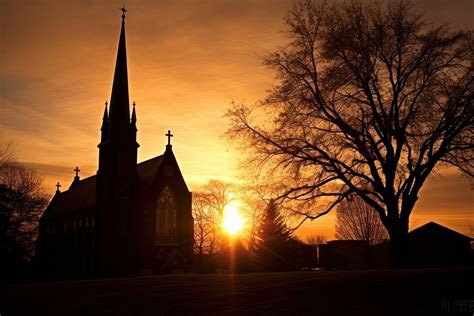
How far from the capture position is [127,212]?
56219 millimetres

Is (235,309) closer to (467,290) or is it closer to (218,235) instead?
(467,290)

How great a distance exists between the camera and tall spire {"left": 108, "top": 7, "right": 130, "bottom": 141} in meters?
58.8

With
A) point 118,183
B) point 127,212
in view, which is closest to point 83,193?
point 118,183

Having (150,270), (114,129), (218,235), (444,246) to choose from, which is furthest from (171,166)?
(444,246)

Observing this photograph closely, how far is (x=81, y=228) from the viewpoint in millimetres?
61781

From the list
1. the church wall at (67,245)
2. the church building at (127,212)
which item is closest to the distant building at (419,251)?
the church building at (127,212)

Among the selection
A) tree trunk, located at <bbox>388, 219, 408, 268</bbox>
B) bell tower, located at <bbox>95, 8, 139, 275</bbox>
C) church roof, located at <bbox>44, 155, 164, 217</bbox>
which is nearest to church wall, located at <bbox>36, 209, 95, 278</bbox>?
church roof, located at <bbox>44, 155, 164, 217</bbox>

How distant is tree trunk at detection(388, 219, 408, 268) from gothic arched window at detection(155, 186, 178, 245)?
3745 cm

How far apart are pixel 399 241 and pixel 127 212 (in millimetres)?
39701

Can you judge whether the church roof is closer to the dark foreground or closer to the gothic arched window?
the gothic arched window

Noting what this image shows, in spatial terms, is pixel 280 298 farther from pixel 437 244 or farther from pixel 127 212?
pixel 437 244

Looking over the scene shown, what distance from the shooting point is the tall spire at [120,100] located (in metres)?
58.8

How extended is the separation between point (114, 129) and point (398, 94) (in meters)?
42.4

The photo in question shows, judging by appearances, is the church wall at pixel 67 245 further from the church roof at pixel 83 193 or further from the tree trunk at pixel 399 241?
the tree trunk at pixel 399 241
